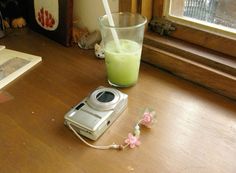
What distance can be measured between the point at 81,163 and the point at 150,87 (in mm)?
302

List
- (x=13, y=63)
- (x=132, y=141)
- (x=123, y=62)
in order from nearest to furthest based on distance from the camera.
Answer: (x=132, y=141), (x=123, y=62), (x=13, y=63)

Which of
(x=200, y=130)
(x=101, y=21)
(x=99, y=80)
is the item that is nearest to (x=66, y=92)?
(x=99, y=80)

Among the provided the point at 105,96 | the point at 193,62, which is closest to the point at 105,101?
the point at 105,96

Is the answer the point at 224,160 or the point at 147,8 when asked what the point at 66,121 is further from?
the point at 147,8

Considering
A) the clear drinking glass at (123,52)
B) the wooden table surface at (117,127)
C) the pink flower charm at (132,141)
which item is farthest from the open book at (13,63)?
the pink flower charm at (132,141)

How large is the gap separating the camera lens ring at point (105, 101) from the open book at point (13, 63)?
0.28 metres

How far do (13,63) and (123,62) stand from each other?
0.36 m

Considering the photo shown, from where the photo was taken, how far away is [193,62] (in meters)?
0.73

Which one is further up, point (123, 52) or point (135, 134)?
point (123, 52)

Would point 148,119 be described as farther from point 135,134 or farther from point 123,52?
point 123,52

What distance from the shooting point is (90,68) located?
32.0 inches

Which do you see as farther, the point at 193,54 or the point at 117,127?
the point at 193,54

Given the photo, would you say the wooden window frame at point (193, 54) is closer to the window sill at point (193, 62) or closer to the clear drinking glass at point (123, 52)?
the window sill at point (193, 62)

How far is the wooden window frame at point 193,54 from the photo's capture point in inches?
27.0
